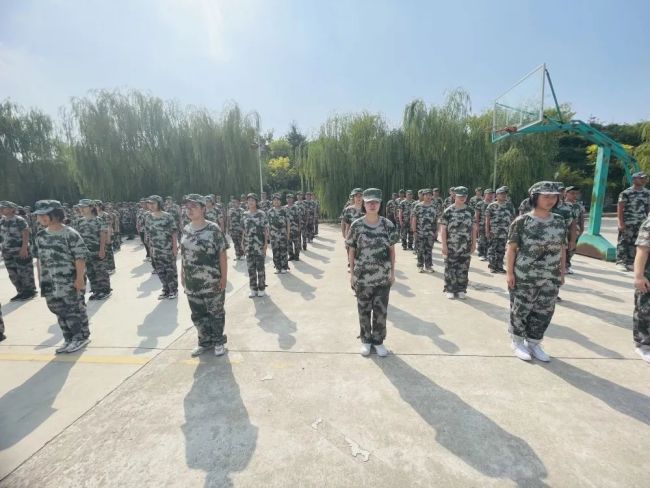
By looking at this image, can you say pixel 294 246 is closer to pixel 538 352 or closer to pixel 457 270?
pixel 457 270

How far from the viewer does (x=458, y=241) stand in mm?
5277

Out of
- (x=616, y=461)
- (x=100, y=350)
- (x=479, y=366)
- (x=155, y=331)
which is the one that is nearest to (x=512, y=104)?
(x=479, y=366)

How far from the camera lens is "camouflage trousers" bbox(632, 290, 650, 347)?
132 inches

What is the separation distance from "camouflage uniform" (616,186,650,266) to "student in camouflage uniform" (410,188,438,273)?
3929mm

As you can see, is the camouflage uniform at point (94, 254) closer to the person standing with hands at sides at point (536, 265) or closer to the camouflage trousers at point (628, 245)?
the person standing with hands at sides at point (536, 265)

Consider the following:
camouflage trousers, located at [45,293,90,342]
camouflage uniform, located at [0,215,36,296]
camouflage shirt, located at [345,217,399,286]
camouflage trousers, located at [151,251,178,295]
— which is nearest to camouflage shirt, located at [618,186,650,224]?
camouflage shirt, located at [345,217,399,286]

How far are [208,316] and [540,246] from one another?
3.58 meters

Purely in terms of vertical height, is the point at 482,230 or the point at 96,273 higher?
the point at 482,230

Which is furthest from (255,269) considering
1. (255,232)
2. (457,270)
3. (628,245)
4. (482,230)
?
(628,245)

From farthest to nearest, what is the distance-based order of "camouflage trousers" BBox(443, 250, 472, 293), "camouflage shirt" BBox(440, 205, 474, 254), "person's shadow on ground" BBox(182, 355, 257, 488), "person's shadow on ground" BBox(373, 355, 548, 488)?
"camouflage trousers" BBox(443, 250, 472, 293)
"camouflage shirt" BBox(440, 205, 474, 254)
"person's shadow on ground" BBox(182, 355, 257, 488)
"person's shadow on ground" BBox(373, 355, 548, 488)

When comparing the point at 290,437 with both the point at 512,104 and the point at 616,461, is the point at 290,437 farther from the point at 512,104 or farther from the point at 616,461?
the point at 512,104

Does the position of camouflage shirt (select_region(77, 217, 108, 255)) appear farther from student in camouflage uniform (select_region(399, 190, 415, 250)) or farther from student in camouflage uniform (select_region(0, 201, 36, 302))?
student in camouflage uniform (select_region(399, 190, 415, 250))

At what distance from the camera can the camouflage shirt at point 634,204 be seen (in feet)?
22.5

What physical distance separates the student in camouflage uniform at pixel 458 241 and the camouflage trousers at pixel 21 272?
294 inches
